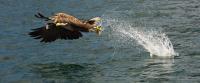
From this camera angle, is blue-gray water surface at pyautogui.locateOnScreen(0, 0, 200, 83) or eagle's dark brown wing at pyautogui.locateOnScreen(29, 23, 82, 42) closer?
blue-gray water surface at pyautogui.locateOnScreen(0, 0, 200, 83)

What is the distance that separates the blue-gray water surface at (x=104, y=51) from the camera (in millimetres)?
14852

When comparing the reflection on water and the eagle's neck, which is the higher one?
the eagle's neck

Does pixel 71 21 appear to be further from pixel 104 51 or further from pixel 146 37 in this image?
pixel 146 37

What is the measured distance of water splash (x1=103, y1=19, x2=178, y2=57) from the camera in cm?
1673

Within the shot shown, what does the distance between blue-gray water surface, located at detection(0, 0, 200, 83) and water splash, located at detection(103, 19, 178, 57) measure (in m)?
Answer: 0.18

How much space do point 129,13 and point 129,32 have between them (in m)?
3.49

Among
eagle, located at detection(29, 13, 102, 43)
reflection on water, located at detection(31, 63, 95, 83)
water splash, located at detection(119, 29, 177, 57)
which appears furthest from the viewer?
water splash, located at detection(119, 29, 177, 57)

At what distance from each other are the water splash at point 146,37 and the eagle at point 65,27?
7.82 feet

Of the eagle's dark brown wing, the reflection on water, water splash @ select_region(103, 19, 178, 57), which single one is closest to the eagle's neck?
the eagle's dark brown wing

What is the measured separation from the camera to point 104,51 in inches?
693

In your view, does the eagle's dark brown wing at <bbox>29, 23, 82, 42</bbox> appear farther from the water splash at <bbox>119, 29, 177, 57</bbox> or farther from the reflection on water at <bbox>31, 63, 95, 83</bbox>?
the water splash at <bbox>119, 29, 177, 57</bbox>

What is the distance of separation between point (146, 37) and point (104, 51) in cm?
154

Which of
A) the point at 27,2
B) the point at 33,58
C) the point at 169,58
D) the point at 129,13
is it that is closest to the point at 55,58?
the point at 33,58

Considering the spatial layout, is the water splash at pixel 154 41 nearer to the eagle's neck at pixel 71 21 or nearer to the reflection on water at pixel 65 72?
the reflection on water at pixel 65 72
